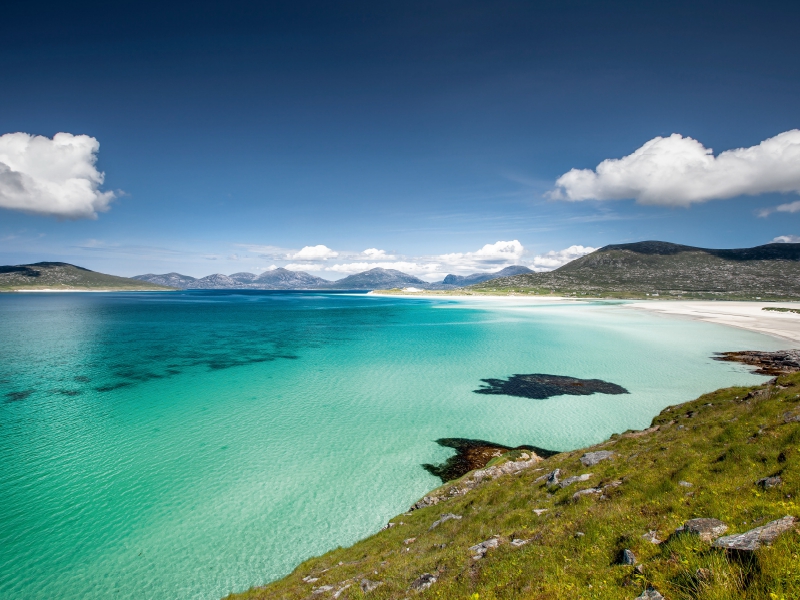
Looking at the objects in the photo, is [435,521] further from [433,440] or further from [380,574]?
[433,440]

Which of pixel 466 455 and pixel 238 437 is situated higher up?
pixel 238 437

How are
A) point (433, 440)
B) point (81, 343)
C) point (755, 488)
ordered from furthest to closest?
point (81, 343)
point (433, 440)
point (755, 488)

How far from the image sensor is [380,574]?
12133mm

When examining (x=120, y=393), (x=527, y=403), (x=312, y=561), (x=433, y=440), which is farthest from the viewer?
(x=120, y=393)

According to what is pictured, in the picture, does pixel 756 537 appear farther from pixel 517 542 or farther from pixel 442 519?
pixel 442 519

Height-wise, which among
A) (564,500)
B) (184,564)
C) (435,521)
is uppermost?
(564,500)

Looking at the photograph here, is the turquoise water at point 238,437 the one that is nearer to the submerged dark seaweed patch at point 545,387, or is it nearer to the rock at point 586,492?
the submerged dark seaweed patch at point 545,387

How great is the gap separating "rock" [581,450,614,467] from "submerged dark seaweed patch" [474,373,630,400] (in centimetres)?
2235

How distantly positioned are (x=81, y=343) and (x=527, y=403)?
3400 inches

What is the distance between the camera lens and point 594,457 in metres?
17.3

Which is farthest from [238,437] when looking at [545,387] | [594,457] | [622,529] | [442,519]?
[545,387]

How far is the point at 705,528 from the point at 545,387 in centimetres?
3654

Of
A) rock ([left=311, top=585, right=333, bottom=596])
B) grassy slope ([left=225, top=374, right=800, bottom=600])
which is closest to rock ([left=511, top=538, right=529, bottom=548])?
grassy slope ([left=225, top=374, right=800, bottom=600])

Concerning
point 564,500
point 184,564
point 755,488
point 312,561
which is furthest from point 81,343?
point 755,488
